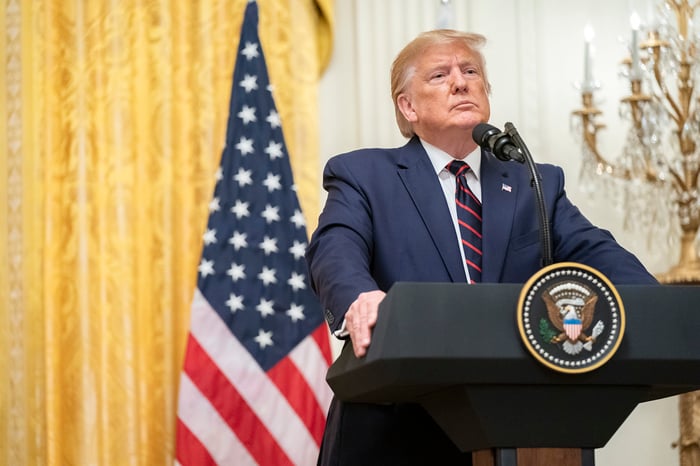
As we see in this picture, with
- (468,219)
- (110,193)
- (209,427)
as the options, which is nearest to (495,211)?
(468,219)

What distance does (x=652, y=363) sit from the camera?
72.7 inches

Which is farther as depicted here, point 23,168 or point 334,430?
point 23,168

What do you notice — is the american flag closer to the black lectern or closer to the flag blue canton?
the flag blue canton

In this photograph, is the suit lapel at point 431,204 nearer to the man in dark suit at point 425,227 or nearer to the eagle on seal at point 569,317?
the man in dark suit at point 425,227

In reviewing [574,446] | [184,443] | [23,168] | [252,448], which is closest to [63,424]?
[184,443]

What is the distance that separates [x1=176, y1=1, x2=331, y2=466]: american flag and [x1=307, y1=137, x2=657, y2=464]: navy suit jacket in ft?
7.10

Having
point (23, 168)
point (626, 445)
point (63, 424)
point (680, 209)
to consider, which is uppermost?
point (23, 168)

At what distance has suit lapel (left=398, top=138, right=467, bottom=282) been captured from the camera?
2461mm

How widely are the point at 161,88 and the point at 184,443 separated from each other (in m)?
1.66

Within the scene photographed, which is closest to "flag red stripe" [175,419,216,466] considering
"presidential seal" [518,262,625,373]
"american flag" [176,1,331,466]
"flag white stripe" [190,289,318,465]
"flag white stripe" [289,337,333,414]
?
"american flag" [176,1,331,466]

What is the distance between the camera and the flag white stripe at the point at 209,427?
15.4ft

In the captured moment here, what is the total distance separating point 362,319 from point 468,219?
0.76 meters

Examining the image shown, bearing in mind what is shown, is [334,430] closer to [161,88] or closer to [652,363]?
[652,363]

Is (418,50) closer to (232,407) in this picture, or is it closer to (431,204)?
(431,204)
